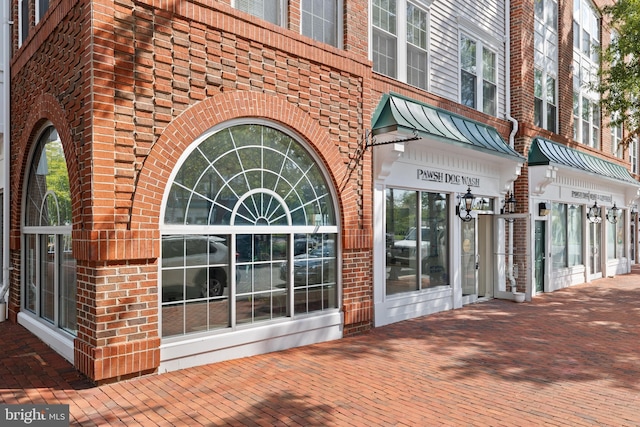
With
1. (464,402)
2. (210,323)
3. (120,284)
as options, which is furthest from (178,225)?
(464,402)

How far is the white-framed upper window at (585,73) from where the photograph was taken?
51.6ft

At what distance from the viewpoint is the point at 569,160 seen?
13617 millimetres

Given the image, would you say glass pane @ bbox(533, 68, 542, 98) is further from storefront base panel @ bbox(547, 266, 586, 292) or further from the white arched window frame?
the white arched window frame

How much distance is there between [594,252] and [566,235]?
2.47m

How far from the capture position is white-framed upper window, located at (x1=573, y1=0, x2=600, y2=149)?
1574 cm

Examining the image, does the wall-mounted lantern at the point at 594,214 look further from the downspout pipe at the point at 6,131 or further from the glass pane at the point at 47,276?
the downspout pipe at the point at 6,131

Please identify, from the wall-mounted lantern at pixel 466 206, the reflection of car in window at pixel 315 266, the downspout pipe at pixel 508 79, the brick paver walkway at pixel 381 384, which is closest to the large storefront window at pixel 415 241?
the wall-mounted lantern at pixel 466 206

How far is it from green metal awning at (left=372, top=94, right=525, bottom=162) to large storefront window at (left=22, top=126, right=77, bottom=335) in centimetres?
494

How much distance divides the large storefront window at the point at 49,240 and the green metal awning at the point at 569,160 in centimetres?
1083

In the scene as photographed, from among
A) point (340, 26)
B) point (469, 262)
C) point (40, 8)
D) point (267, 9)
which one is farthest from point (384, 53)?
point (40, 8)

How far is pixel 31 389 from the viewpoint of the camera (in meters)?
5.00

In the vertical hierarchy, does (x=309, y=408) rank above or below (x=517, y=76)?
below

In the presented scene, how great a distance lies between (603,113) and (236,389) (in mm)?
17534

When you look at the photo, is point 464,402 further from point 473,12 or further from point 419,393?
point 473,12
